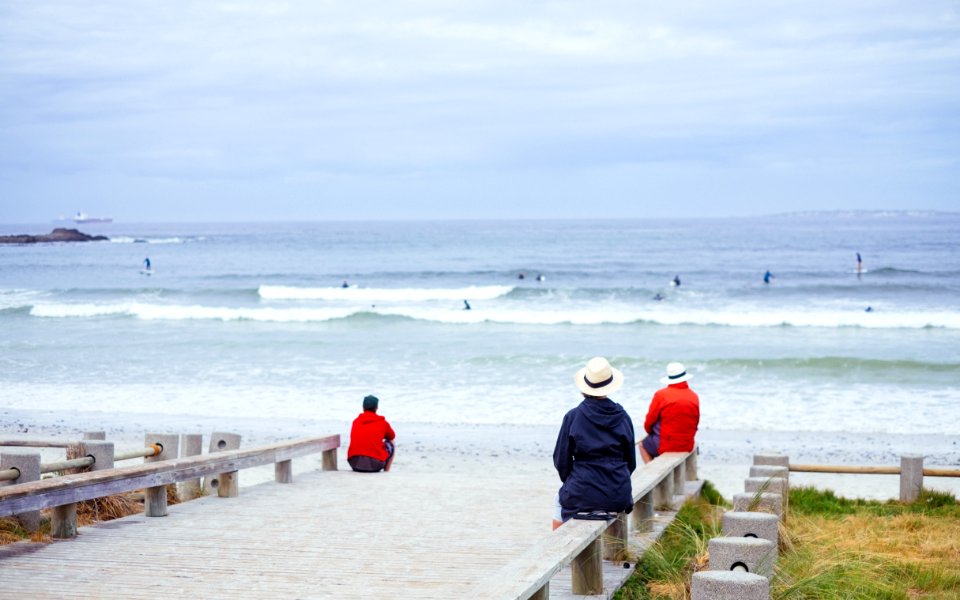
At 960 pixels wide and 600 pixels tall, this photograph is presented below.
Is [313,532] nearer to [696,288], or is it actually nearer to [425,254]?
[696,288]

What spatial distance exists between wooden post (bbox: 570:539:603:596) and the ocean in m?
12.7

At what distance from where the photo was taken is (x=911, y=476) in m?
10.3

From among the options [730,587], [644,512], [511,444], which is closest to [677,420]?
[644,512]

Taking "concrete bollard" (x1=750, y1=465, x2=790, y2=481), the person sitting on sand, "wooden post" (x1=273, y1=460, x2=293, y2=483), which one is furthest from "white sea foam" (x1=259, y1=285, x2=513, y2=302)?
the person sitting on sand

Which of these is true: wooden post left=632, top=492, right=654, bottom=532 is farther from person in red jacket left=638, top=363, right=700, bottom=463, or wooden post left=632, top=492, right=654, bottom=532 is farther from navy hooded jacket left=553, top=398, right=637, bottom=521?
person in red jacket left=638, top=363, right=700, bottom=463

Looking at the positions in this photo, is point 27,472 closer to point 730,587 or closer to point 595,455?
point 595,455

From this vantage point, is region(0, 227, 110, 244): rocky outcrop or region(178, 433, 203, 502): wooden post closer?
region(178, 433, 203, 502): wooden post

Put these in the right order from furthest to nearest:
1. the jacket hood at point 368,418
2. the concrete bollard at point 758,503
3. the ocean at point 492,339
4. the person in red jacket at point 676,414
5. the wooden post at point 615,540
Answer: the ocean at point 492,339
the jacket hood at point 368,418
the person in red jacket at point 676,414
the concrete bollard at point 758,503
the wooden post at point 615,540

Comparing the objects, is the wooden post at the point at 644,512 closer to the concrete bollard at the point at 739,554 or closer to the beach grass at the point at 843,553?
the beach grass at the point at 843,553

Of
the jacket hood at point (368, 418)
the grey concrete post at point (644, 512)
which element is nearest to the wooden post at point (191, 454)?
the jacket hood at point (368, 418)

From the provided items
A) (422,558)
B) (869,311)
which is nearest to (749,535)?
(422,558)

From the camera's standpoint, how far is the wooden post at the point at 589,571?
5789 mm

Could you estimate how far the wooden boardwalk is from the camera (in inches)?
231

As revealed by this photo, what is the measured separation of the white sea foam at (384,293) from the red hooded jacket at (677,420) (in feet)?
123
